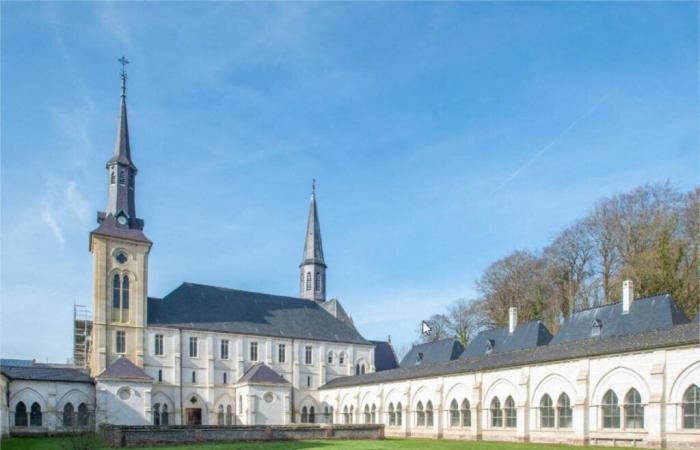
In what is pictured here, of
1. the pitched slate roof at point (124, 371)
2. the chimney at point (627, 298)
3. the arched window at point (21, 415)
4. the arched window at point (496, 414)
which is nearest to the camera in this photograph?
the arched window at point (496, 414)

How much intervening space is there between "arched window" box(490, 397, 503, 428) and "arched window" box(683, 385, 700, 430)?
10781 mm

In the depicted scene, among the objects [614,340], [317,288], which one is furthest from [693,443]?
[317,288]

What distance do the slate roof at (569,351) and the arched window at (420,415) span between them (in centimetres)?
178

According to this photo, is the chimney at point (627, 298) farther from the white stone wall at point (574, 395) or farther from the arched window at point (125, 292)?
the arched window at point (125, 292)

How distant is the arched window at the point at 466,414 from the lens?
35406mm

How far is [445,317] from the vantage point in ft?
228

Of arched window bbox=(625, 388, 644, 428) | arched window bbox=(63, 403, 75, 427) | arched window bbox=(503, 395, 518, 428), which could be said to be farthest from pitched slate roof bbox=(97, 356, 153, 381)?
arched window bbox=(625, 388, 644, 428)

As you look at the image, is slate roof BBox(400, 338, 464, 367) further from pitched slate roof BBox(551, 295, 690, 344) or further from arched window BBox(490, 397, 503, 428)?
arched window BBox(490, 397, 503, 428)

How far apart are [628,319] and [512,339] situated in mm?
9127

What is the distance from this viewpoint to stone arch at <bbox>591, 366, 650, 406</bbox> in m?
25.7

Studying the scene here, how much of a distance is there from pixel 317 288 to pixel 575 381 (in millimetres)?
38123

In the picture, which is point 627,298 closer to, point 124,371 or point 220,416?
point 220,416

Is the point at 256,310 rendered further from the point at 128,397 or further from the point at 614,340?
the point at 614,340

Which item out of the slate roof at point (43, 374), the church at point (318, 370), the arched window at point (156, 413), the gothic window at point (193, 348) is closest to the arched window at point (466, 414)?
the church at point (318, 370)
